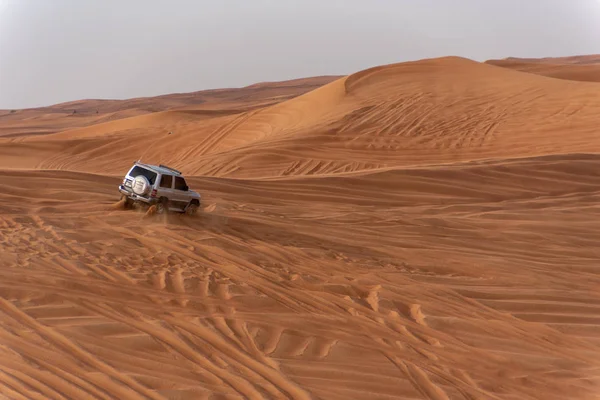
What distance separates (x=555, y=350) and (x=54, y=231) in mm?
7738

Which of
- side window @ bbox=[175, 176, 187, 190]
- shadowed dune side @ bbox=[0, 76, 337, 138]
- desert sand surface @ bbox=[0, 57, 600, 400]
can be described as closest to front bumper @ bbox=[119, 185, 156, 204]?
desert sand surface @ bbox=[0, 57, 600, 400]

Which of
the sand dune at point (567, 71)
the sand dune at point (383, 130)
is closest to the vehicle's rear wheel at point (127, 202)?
the sand dune at point (383, 130)

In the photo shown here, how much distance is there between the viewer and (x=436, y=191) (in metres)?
18.4

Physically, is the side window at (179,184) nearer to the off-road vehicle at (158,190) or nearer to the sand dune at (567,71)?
the off-road vehicle at (158,190)

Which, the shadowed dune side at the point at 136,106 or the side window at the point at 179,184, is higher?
the shadowed dune side at the point at 136,106

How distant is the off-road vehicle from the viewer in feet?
45.1

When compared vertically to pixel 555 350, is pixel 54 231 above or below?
above

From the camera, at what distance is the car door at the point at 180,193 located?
13.9 metres

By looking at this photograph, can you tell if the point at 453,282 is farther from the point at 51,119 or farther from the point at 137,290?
the point at 51,119

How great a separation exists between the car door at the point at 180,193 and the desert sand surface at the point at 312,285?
0.32 metres

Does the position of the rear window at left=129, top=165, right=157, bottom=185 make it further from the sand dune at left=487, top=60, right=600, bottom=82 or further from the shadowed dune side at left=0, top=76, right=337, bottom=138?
the sand dune at left=487, top=60, right=600, bottom=82

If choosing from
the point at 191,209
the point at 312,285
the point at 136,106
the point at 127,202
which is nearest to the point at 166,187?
the point at 191,209

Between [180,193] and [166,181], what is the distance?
0.37 m

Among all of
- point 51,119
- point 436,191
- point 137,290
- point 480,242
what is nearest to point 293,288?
point 137,290
